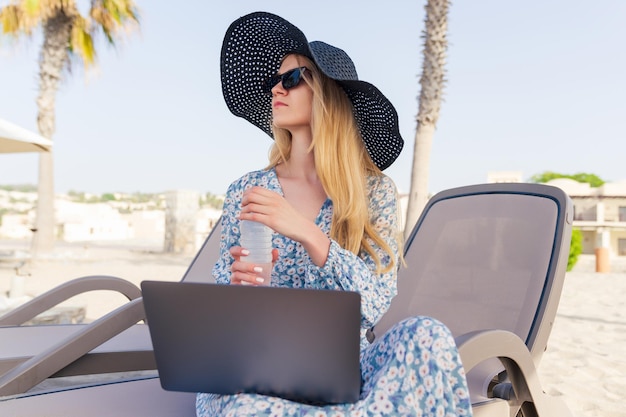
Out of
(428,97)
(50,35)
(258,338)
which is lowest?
(258,338)

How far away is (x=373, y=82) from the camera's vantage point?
6.07ft

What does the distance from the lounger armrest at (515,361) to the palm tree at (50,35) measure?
499 inches

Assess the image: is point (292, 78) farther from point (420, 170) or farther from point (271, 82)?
point (420, 170)

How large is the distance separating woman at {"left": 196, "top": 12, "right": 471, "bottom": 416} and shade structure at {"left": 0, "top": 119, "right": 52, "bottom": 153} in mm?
6410

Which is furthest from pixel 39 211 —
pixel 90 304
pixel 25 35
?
pixel 90 304

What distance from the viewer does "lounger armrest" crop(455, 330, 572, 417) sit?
1.41 m

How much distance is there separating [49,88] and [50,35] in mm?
1175

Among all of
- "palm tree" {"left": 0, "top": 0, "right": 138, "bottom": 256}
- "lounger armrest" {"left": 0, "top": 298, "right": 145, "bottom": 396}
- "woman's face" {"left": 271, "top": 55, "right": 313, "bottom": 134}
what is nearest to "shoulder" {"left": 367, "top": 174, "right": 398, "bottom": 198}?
"woman's face" {"left": 271, "top": 55, "right": 313, "bottom": 134}

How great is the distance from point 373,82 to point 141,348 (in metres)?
1.43

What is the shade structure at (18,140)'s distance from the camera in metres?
7.61

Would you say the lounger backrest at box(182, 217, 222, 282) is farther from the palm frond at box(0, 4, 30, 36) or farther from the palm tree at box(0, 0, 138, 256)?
the palm frond at box(0, 4, 30, 36)

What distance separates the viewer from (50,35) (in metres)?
13.0

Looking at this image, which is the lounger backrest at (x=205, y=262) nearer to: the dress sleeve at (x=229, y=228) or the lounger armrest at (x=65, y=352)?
the lounger armrest at (x=65, y=352)

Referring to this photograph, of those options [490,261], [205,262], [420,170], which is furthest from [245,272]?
[420,170]
